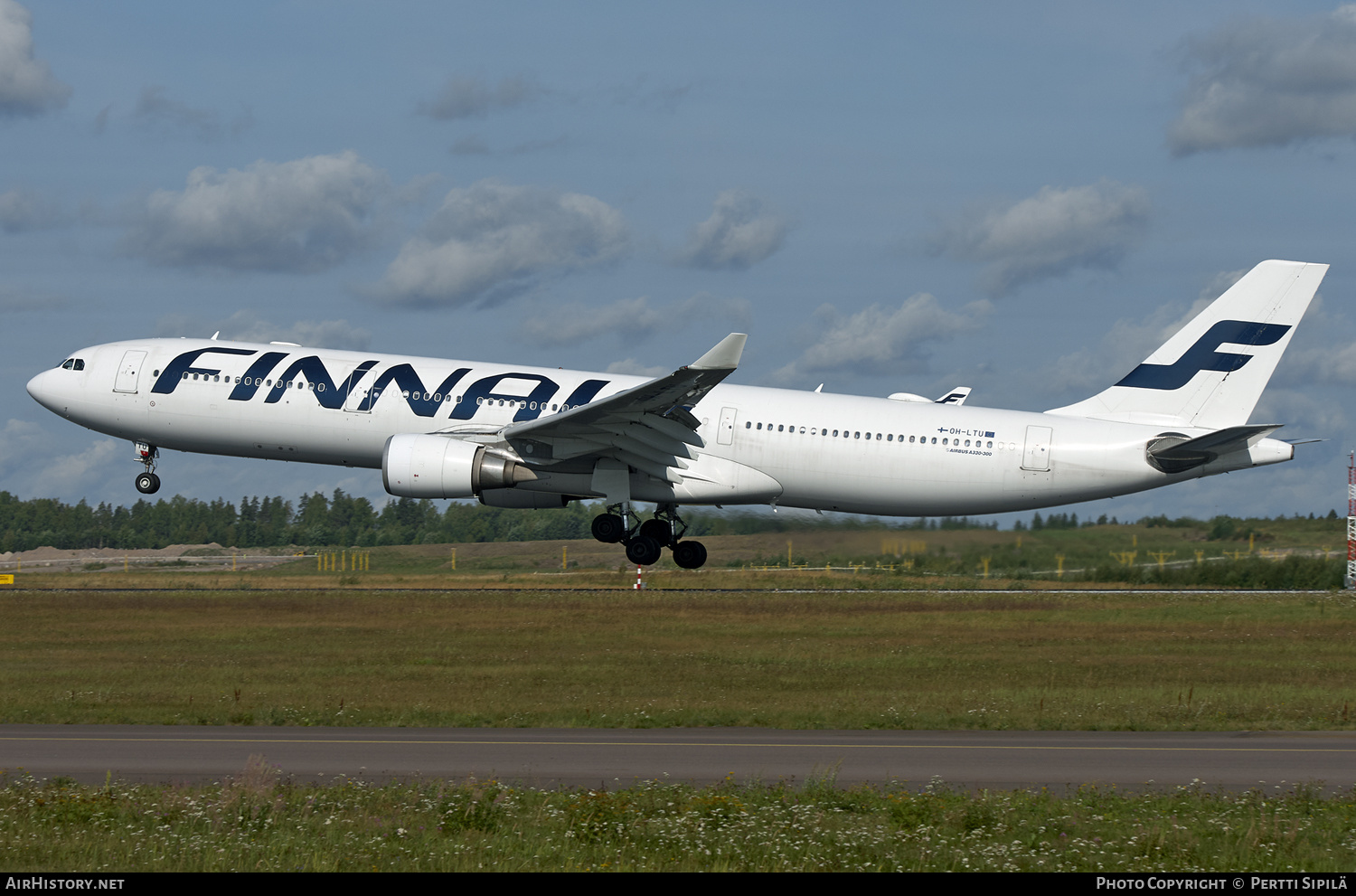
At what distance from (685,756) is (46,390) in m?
27.9

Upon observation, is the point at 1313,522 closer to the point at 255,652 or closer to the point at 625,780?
the point at 255,652

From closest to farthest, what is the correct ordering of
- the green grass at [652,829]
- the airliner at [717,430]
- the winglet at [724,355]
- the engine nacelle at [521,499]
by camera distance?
the green grass at [652,829]
the winglet at [724,355]
the airliner at [717,430]
the engine nacelle at [521,499]

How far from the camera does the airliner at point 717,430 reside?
33.8 metres

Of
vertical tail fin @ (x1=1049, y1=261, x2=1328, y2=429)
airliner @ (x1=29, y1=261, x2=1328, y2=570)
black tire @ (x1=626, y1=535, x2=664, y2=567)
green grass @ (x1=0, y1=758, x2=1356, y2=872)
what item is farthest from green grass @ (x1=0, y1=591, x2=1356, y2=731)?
green grass @ (x1=0, y1=758, x2=1356, y2=872)

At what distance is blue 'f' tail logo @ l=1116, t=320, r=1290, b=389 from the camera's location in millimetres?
35500

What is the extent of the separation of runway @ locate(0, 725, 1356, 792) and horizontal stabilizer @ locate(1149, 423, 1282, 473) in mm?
14300

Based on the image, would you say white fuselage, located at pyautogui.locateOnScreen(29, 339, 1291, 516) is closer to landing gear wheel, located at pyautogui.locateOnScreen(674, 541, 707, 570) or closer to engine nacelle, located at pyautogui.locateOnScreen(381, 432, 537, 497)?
engine nacelle, located at pyautogui.locateOnScreen(381, 432, 537, 497)

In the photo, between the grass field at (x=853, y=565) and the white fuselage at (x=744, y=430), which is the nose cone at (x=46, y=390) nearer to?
the white fuselage at (x=744, y=430)

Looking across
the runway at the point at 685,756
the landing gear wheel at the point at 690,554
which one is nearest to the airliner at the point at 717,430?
the landing gear wheel at the point at 690,554

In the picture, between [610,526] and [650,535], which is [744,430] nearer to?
[650,535]

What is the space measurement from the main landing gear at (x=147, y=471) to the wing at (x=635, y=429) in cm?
1140

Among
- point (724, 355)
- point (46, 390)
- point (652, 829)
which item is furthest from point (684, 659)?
point (46, 390)

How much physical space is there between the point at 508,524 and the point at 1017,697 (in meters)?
44.8
